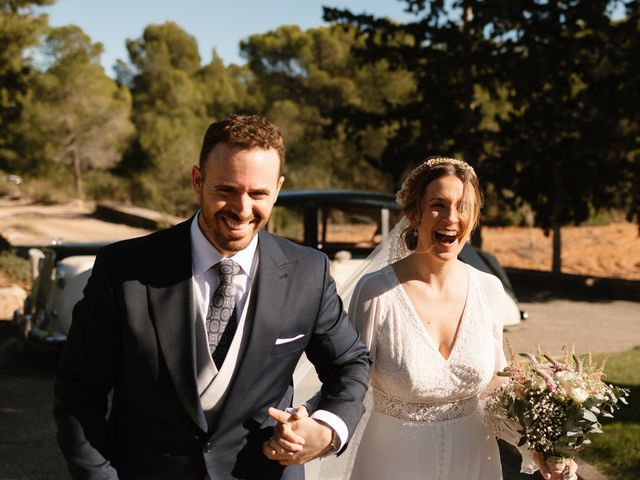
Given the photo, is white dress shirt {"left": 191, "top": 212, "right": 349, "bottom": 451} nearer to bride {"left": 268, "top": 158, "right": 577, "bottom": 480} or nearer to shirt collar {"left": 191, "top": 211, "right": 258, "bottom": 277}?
shirt collar {"left": 191, "top": 211, "right": 258, "bottom": 277}

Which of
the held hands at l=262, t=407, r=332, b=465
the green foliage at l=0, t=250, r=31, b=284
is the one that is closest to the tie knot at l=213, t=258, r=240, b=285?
the held hands at l=262, t=407, r=332, b=465

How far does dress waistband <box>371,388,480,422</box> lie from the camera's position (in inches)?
124

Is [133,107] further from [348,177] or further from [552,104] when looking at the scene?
[552,104]

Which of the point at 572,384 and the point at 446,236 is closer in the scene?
the point at 572,384

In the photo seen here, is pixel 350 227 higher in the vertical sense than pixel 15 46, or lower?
lower

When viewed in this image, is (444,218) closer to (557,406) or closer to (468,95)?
(557,406)

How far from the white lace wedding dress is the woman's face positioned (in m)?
0.28

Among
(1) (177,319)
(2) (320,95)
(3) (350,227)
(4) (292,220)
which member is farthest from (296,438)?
(2) (320,95)

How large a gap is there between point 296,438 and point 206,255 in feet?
1.98

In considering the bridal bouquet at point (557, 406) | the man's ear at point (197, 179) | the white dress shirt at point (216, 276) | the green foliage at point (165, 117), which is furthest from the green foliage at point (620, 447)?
the green foliage at point (165, 117)

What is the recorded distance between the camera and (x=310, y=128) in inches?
1305

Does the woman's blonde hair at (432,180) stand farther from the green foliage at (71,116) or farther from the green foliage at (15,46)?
the green foliage at (71,116)

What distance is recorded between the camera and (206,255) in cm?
225

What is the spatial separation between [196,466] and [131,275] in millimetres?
589
